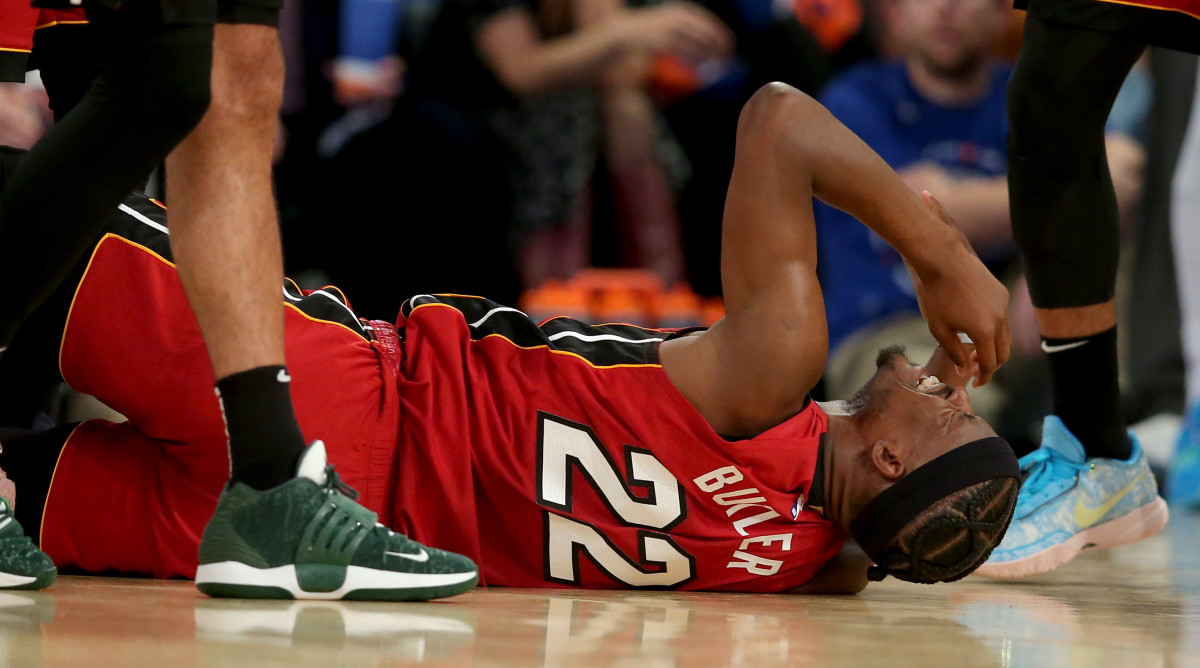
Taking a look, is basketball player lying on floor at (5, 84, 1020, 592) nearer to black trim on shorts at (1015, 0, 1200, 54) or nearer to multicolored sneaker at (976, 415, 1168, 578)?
multicolored sneaker at (976, 415, 1168, 578)

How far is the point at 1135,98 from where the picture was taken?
4.21 m

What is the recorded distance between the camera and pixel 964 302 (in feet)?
Result: 5.48

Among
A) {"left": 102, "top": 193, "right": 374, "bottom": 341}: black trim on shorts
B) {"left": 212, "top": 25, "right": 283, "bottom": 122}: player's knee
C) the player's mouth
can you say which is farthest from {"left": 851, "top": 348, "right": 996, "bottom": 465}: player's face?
{"left": 212, "top": 25, "right": 283, "bottom": 122}: player's knee

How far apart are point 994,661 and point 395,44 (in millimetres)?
3415

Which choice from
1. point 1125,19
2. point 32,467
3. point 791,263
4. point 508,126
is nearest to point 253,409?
point 32,467

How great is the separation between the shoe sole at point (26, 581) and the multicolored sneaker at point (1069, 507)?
143cm

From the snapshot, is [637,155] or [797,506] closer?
[797,506]

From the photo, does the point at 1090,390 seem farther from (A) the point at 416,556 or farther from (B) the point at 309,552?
(B) the point at 309,552

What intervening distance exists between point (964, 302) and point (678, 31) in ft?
9.21

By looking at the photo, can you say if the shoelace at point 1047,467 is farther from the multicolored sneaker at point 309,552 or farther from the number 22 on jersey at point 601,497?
the multicolored sneaker at point 309,552

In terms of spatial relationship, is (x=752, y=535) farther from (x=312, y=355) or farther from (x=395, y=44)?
(x=395, y=44)

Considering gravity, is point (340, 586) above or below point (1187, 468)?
above

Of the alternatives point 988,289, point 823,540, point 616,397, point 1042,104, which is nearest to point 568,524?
point 616,397

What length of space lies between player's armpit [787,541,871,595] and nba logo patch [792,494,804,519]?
14 centimetres
